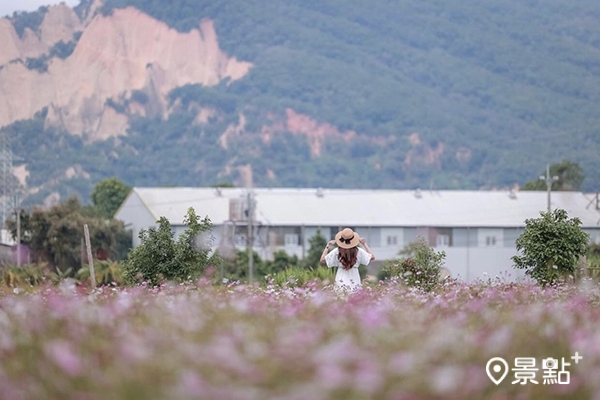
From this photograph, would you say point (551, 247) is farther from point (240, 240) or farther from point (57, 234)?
point (240, 240)

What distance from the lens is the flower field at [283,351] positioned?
21.7 ft

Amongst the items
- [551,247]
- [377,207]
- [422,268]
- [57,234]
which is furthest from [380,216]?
[422,268]

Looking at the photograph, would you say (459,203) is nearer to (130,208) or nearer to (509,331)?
(130,208)

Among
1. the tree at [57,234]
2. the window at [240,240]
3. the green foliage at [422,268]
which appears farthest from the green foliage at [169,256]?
the window at [240,240]

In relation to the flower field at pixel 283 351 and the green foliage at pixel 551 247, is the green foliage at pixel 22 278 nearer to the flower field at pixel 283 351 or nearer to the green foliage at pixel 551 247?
the green foliage at pixel 551 247

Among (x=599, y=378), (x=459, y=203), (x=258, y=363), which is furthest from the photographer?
(x=459, y=203)

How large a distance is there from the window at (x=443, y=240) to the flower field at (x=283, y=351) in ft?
240

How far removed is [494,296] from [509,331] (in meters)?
3.99

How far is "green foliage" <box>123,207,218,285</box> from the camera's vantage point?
18984 millimetres

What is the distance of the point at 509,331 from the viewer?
8.82 metres

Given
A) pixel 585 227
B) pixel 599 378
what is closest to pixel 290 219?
pixel 585 227

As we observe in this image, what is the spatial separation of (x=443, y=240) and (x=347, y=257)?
68.0m

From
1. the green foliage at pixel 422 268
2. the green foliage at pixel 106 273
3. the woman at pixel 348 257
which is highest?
the woman at pixel 348 257

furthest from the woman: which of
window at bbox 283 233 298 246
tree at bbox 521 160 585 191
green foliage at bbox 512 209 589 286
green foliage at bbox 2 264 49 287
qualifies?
tree at bbox 521 160 585 191
